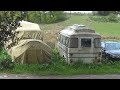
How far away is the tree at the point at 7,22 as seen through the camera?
5.89 meters

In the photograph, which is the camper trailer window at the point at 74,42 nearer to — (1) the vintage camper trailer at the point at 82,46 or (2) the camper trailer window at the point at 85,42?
(1) the vintage camper trailer at the point at 82,46

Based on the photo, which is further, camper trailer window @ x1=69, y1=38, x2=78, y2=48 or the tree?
camper trailer window @ x1=69, y1=38, x2=78, y2=48

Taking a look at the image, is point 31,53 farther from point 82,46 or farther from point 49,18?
point 49,18

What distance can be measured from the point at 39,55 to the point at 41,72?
5.73ft

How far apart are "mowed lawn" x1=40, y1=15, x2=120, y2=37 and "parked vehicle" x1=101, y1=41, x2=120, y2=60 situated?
9.03ft

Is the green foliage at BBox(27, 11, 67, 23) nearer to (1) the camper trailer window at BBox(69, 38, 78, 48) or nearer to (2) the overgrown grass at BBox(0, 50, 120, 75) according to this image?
(1) the camper trailer window at BBox(69, 38, 78, 48)

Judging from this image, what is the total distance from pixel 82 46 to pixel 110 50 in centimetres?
207

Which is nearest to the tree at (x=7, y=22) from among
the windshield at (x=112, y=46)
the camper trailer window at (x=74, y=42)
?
the camper trailer window at (x=74, y=42)

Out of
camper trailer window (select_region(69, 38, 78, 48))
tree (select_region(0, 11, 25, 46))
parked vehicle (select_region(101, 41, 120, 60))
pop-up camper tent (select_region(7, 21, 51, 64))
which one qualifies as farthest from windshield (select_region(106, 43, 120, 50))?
tree (select_region(0, 11, 25, 46))

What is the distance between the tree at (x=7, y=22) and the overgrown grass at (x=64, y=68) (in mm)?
7228

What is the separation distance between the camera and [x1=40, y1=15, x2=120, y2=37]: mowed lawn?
20.6m

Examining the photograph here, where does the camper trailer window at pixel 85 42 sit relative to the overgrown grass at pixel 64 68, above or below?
above

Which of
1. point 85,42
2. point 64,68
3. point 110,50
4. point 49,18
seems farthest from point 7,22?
point 49,18
